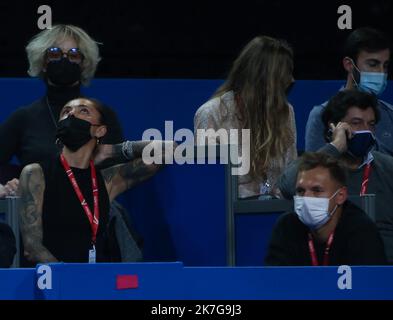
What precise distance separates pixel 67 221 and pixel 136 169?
1.12ft

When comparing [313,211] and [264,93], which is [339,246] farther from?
[264,93]

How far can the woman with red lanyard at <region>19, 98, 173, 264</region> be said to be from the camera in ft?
15.5

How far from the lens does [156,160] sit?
4.88 metres

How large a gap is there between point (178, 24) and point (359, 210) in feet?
8.02

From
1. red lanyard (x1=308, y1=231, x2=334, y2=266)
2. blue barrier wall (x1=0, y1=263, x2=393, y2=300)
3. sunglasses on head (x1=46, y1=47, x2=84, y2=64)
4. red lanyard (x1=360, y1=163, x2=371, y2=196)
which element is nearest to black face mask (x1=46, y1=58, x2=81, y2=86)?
sunglasses on head (x1=46, y1=47, x2=84, y2=64)

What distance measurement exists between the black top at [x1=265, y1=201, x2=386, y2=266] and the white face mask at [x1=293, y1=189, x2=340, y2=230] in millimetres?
47

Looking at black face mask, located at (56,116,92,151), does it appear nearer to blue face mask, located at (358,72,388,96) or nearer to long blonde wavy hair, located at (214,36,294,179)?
long blonde wavy hair, located at (214,36,294,179)

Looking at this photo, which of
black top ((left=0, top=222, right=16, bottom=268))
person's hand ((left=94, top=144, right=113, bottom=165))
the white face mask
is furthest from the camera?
person's hand ((left=94, top=144, right=113, bottom=165))

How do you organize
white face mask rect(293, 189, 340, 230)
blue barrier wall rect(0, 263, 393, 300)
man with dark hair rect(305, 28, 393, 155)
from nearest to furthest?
blue barrier wall rect(0, 263, 393, 300) < white face mask rect(293, 189, 340, 230) < man with dark hair rect(305, 28, 393, 155)

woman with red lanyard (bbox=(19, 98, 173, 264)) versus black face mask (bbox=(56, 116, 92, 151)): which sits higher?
black face mask (bbox=(56, 116, 92, 151))

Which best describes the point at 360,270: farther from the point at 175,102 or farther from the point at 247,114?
the point at 175,102

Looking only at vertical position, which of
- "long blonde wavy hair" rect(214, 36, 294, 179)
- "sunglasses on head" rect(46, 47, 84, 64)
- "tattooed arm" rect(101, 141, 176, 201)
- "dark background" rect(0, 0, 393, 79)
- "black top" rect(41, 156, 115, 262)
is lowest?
"black top" rect(41, 156, 115, 262)

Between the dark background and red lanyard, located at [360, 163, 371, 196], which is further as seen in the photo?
the dark background

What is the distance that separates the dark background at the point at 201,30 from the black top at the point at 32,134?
1371 mm
